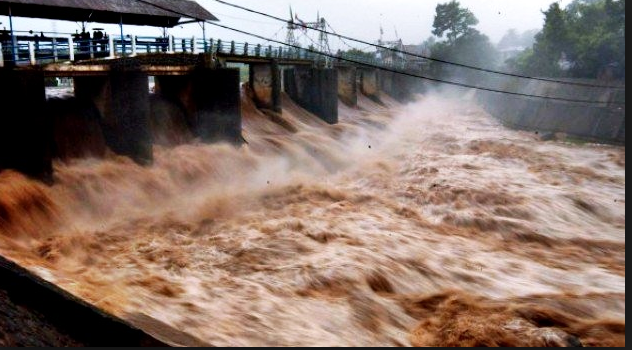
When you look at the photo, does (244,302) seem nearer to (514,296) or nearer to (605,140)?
(514,296)

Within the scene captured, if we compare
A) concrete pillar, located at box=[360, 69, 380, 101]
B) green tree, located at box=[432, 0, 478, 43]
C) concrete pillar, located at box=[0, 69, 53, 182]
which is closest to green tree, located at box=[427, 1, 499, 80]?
green tree, located at box=[432, 0, 478, 43]

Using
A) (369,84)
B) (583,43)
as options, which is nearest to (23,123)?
(369,84)

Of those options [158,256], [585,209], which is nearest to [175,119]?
[158,256]

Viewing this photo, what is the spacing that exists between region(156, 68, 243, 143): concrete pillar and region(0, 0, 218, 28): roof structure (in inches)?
113

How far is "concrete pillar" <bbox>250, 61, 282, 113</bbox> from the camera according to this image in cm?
2898

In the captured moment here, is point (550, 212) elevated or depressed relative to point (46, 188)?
depressed

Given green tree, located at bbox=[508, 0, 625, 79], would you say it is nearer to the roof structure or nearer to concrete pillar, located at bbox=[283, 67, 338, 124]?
concrete pillar, located at bbox=[283, 67, 338, 124]

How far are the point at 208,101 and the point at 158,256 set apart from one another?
35.1 ft

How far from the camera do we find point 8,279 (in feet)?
24.1

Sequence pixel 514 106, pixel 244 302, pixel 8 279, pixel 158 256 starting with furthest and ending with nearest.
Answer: pixel 514 106
pixel 158 256
pixel 244 302
pixel 8 279

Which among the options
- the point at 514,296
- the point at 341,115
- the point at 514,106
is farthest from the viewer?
the point at 514,106

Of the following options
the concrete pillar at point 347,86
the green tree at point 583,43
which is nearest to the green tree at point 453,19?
the green tree at point 583,43

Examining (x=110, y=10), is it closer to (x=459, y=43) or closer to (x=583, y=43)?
(x=583, y=43)

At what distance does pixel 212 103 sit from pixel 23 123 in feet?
28.9
